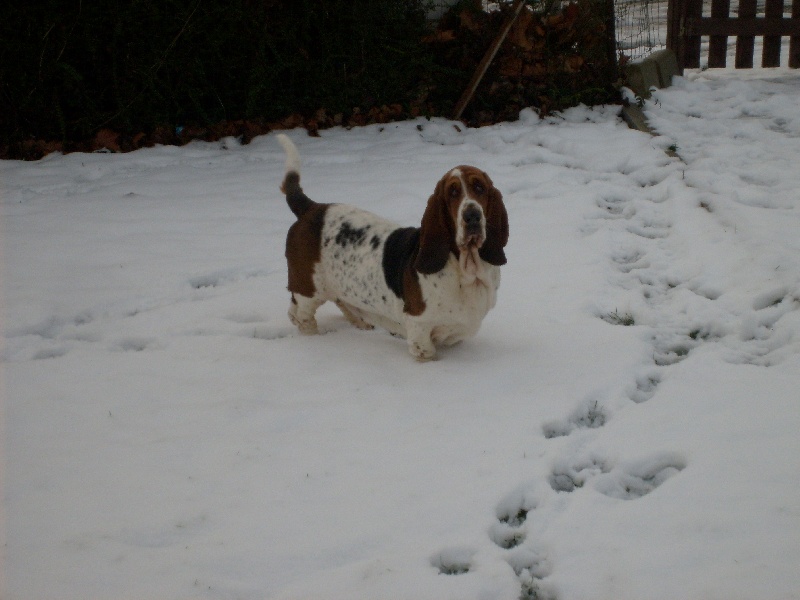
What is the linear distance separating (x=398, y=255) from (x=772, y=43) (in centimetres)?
846

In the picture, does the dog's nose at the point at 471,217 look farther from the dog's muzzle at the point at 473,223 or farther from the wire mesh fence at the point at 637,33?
the wire mesh fence at the point at 637,33

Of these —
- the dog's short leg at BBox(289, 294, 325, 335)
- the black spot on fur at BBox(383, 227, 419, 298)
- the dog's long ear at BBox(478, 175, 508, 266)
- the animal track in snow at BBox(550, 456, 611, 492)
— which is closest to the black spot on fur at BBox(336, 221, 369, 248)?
the black spot on fur at BBox(383, 227, 419, 298)

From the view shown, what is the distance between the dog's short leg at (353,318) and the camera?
452cm

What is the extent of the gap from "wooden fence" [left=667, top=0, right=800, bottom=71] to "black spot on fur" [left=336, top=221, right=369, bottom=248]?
7.62 m

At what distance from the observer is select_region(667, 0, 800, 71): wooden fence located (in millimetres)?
9766

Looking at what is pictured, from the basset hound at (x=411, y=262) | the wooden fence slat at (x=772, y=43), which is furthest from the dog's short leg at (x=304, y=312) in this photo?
the wooden fence slat at (x=772, y=43)

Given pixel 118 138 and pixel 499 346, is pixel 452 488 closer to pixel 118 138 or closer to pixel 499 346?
pixel 499 346

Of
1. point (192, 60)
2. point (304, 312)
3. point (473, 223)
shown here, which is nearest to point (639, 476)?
point (473, 223)

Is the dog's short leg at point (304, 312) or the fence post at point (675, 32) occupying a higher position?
the fence post at point (675, 32)

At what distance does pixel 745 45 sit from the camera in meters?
10.2

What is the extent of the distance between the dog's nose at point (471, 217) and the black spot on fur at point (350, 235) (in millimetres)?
724

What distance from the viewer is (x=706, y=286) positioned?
4.40m

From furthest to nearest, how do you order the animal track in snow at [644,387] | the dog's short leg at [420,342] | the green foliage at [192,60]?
1. the green foliage at [192,60]
2. the dog's short leg at [420,342]
3. the animal track in snow at [644,387]

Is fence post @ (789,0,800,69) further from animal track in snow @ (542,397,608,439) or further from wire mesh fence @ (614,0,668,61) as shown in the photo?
animal track in snow @ (542,397,608,439)
